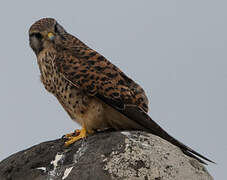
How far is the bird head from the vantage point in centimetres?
750

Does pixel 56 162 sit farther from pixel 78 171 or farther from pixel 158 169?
pixel 158 169

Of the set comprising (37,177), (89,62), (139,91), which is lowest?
(37,177)

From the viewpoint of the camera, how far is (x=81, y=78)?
276 inches

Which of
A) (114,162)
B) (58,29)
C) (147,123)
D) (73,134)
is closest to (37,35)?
(58,29)

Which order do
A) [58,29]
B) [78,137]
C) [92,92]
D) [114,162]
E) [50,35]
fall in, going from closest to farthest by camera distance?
[114,162] < [78,137] < [92,92] < [50,35] < [58,29]

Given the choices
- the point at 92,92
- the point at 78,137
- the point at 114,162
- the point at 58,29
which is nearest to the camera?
the point at 114,162

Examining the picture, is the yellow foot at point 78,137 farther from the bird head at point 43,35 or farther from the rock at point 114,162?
the bird head at point 43,35

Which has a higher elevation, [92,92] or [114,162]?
[92,92]

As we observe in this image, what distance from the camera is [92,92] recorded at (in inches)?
271

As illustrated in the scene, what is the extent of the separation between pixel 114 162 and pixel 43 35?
8.62 ft

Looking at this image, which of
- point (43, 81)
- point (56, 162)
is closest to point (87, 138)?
point (56, 162)

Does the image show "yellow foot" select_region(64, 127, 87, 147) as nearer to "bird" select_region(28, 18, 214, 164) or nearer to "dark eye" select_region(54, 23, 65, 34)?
"bird" select_region(28, 18, 214, 164)

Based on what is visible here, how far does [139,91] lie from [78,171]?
1.82 m

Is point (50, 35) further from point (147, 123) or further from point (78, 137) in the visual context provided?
point (147, 123)
